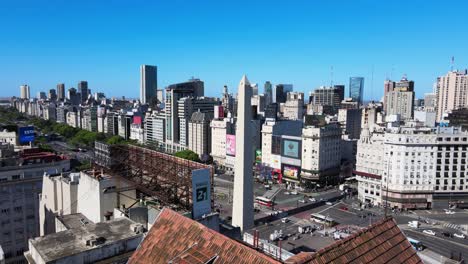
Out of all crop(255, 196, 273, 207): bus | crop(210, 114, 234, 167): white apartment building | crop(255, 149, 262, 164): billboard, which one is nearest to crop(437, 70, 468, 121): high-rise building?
crop(255, 149, 262, 164): billboard

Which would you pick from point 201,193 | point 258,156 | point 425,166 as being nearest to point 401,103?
point 258,156

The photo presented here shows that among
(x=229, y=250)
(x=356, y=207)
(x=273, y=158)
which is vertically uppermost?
(x=229, y=250)

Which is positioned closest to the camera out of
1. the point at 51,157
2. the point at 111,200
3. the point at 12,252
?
the point at 111,200

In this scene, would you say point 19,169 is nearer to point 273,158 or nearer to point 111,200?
point 111,200

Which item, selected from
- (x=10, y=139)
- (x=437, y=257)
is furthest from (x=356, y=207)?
(x=10, y=139)

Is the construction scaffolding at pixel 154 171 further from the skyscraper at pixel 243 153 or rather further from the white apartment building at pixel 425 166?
the white apartment building at pixel 425 166

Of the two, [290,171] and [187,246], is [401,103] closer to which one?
[290,171]

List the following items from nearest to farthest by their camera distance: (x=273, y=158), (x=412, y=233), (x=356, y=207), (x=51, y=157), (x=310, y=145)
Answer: (x=51, y=157) < (x=412, y=233) < (x=356, y=207) < (x=310, y=145) < (x=273, y=158)

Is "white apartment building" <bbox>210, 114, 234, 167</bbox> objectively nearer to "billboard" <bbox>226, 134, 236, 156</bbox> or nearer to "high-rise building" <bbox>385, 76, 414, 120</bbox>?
"billboard" <bbox>226, 134, 236, 156</bbox>
